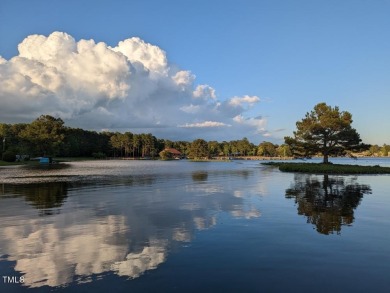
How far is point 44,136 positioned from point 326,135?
10014 cm

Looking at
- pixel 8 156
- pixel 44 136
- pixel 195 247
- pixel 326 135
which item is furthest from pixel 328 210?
pixel 44 136

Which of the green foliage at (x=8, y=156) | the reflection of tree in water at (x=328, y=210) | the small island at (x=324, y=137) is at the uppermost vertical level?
the small island at (x=324, y=137)

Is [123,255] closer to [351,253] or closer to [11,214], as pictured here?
[351,253]

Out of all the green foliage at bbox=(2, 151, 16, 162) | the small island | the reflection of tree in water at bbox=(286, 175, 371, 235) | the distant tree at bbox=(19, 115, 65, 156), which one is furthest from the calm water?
the distant tree at bbox=(19, 115, 65, 156)

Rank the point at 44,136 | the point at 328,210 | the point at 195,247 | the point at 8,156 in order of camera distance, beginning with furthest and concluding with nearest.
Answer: the point at 44,136 → the point at 8,156 → the point at 328,210 → the point at 195,247

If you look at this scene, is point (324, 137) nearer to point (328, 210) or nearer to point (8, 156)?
point (328, 210)

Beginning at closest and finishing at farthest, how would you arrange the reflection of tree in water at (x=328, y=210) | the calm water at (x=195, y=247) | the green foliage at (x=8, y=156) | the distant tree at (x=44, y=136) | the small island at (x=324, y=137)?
the calm water at (x=195, y=247) → the reflection of tree in water at (x=328, y=210) → the small island at (x=324, y=137) → the green foliage at (x=8, y=156) → the distant tree at (x=44, y=136)

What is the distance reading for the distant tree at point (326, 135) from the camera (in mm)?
71562

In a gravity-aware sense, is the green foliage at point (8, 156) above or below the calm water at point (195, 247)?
above

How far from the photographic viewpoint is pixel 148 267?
10289 mm

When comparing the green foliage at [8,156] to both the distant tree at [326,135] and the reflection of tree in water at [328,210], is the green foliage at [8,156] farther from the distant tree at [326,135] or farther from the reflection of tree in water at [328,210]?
the reflection of tree in water at [328,210]

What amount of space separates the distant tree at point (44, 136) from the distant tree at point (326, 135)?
299 feet

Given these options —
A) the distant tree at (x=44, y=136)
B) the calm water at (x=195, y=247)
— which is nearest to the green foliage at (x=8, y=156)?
the distant tree at (x=44, y=136)

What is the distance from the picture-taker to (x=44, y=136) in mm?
124750
